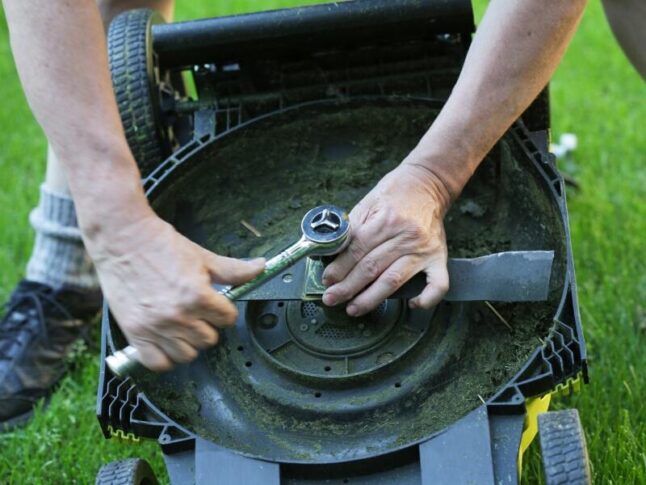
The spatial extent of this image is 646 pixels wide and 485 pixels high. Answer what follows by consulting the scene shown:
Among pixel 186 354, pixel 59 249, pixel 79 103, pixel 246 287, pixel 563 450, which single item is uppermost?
pixel 59 249

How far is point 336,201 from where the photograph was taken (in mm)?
1770

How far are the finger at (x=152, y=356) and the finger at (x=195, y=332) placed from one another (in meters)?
0.04

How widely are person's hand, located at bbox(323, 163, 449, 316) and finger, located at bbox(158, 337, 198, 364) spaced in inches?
9.5

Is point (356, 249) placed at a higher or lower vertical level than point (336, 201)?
lower

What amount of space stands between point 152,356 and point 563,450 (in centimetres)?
55

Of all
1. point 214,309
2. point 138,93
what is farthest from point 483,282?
point 138,93

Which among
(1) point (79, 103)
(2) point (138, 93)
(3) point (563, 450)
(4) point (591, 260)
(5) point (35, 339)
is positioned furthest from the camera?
(4) point (591, 260)

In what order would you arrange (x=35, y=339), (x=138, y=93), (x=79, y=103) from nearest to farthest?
(x=79, y=103), (x=138, y=93), (x=35, y=339)

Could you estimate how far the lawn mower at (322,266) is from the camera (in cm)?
131

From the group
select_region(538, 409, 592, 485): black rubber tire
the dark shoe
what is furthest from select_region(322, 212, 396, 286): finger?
the dark shoe

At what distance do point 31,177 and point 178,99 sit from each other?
1108 millimetres

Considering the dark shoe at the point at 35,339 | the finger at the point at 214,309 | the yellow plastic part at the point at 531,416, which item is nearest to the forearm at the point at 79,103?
the finger at the point at 214,309

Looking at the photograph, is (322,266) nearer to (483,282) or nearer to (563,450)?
(483,282)

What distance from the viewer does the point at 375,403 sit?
1476 millimetres
